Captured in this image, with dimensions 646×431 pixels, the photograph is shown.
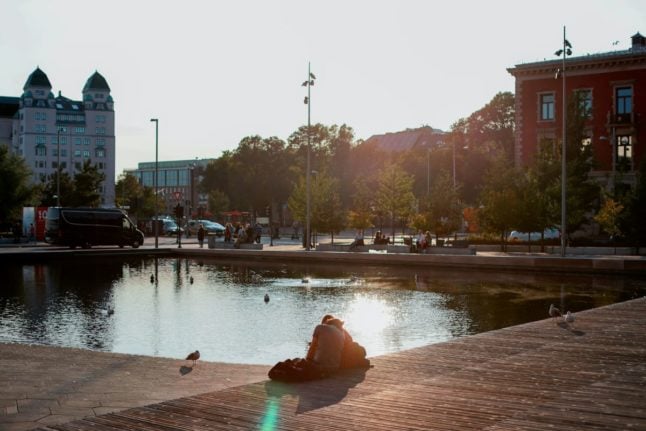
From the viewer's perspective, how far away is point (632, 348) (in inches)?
544

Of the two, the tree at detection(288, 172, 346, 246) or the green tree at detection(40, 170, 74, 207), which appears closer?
the tree at detection(288, 172, 346, 246)

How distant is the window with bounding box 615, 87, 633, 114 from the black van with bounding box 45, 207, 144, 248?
35.1 m

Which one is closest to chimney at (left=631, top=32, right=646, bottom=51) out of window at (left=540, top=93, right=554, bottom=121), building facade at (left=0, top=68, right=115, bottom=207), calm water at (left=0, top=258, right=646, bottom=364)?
window at (left=540, top=93, right=554, bottom=121)

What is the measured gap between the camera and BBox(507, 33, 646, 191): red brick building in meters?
57.2

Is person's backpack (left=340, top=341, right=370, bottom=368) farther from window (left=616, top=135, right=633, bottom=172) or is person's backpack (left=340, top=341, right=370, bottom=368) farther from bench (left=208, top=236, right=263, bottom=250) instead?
window (left=616, top=135, right=633, bottom=172)

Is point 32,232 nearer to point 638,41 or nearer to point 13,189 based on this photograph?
point 13,189

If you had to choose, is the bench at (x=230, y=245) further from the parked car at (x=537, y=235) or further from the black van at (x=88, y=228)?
the parked car at (x=537, y=235)

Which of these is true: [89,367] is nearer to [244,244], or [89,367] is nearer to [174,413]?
[174,413]

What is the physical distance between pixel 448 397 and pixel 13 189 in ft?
214

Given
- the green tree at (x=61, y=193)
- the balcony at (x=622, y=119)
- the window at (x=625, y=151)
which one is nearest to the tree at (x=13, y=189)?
the green tree at (x=61, y=193)

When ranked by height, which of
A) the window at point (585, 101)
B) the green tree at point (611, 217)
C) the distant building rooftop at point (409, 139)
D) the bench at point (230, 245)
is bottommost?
the bench at point (230, 245)

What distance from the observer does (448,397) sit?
989 cm

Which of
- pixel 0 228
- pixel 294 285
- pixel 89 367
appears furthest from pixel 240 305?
pixel 0 228

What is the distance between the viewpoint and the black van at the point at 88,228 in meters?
49.5
